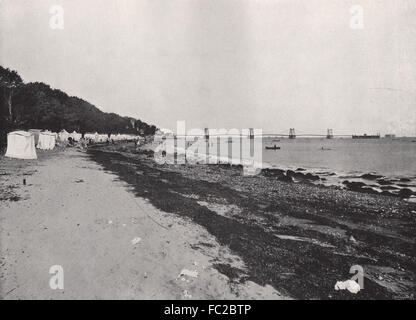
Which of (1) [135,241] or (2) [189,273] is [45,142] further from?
(2) [189,273]

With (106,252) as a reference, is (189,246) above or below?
below

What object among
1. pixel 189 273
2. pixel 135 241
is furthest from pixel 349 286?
pixel 135 241

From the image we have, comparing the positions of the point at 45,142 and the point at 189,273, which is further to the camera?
the point at 45,142

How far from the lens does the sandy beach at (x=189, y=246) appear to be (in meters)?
4.99

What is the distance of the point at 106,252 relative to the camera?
6066 mm

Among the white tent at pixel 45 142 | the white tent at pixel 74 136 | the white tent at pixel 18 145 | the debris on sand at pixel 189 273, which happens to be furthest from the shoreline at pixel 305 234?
the white tent at pixel 74 136

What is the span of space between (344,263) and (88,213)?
769 centimetres

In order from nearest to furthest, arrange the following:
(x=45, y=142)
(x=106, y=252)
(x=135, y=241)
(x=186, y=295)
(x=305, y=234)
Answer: (x=186, y=295)
(x=106, y=252)
(x=135, y=241)
(x=305, y=234)
(x=45, y=142)

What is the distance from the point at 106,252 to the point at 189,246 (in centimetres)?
201

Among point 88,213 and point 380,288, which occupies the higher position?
point 88,213

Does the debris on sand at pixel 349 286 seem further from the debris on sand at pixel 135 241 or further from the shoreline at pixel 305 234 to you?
the debris on sand at pixel 135 241
